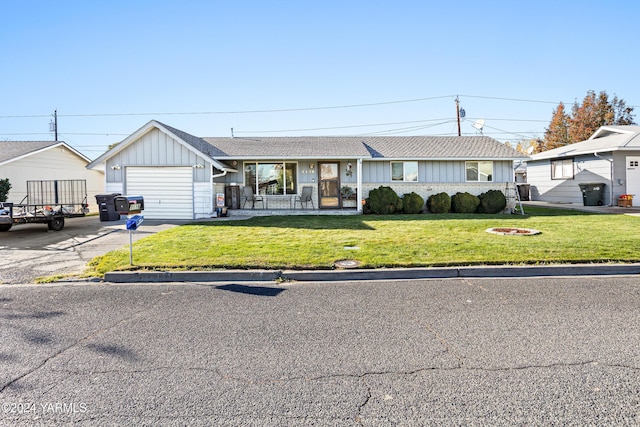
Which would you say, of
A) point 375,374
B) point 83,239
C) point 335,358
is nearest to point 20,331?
point 335,358

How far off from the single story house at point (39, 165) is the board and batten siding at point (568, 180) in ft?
79.8

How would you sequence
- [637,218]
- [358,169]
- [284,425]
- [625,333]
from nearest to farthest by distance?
[284,425]
[625,333]
[637,218]
[358,169]

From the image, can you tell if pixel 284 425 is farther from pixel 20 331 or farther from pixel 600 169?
pixel 600 169

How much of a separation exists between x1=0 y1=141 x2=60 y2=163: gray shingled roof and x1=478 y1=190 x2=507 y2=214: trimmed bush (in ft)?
69.4

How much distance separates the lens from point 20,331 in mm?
4082

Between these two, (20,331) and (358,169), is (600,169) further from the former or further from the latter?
(20,331)

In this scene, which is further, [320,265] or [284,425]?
[320,265]

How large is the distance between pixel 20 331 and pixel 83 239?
7.29 metres

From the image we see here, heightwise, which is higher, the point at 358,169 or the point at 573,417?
the point at 358,169

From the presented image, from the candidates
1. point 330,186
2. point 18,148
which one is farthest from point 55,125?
point 330,186

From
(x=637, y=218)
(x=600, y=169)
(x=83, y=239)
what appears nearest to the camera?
(x=83, y=239)

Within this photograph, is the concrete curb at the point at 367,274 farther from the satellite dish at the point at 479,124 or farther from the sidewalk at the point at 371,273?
the satellite dish at the point at 479,124

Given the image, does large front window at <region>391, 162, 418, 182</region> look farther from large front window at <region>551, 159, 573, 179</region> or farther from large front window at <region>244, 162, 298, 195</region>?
large front window at <region>551, 159, 573, 179</region>

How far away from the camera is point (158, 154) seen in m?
15.8
